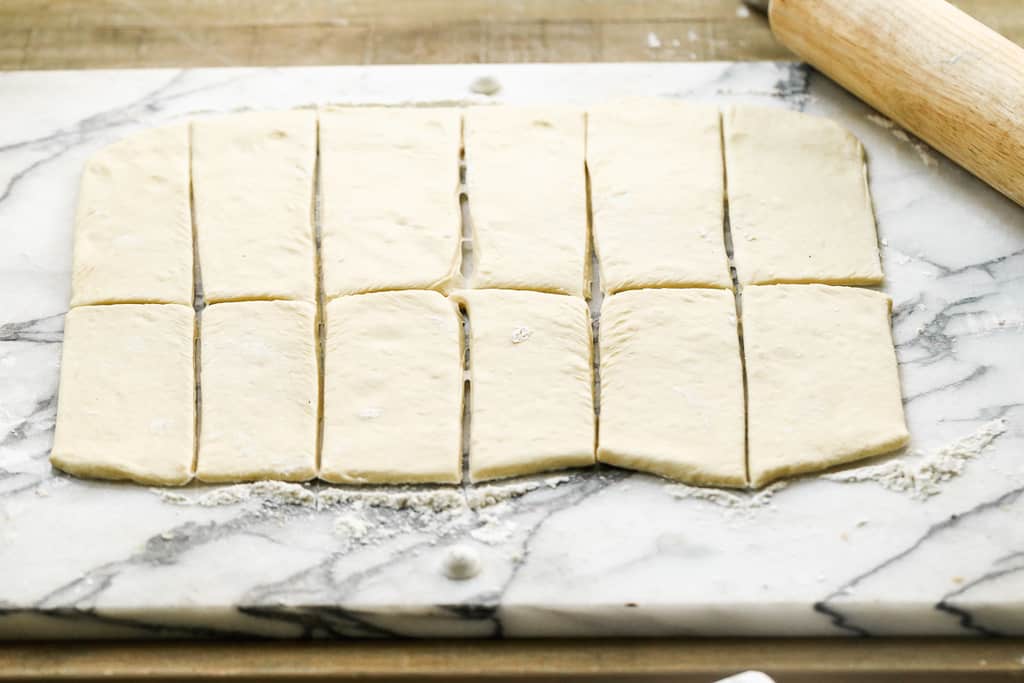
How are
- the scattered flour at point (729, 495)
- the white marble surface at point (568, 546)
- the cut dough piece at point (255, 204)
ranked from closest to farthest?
the white marble surface at point (568, 546), the scattered flour at point (729, 495), the cut dough piece at point (255, 204)

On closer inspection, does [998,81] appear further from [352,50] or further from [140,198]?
[140,198]

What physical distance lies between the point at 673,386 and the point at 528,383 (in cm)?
24

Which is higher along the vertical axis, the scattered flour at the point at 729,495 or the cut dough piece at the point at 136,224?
the cut dough piece at the point at 136,224

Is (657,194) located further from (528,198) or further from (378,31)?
(378,31)

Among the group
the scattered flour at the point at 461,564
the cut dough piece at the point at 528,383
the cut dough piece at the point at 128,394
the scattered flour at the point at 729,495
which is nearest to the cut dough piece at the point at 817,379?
the scattered flour at the point at 729,495

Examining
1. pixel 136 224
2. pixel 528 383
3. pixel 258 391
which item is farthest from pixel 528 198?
pixel 136 224

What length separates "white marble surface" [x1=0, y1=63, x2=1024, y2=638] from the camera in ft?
5.71

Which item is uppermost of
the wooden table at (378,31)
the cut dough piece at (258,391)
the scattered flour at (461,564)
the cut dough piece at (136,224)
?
the wooden table at (378,31)

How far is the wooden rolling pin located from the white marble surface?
256 mm

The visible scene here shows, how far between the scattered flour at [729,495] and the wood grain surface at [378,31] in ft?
3.63

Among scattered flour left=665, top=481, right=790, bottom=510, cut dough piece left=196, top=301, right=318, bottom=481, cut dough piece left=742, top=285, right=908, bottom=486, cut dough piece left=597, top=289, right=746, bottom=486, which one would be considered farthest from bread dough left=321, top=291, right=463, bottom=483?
cut dough piece left=742, top=285, right=908, bottom=486

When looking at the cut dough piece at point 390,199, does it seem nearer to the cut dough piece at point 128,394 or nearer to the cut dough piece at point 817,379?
the cut dough piece at point 128,394

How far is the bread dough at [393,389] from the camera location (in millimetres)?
1858

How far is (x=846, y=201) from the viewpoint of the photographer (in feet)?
7.07
